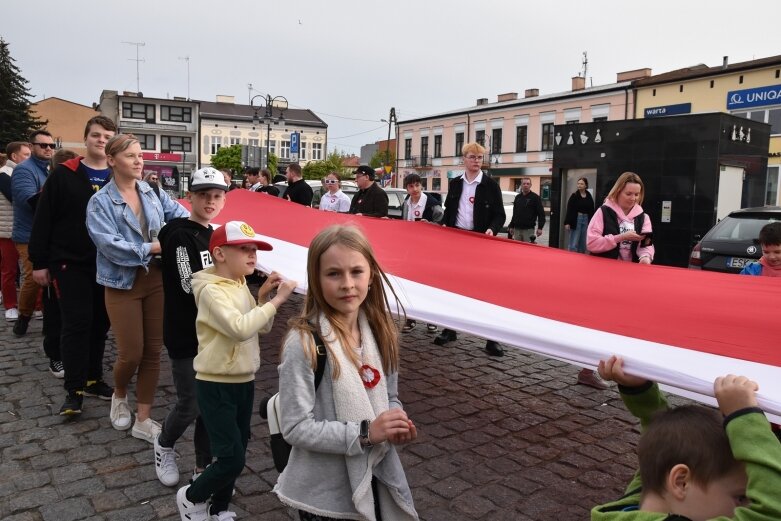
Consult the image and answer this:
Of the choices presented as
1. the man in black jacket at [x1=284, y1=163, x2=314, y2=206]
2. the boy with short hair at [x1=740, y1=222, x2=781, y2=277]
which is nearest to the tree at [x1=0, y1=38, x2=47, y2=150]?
the man in black jacket at [x1=284, y1=163, x2=314, y2=206]

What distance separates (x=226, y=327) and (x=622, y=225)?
3.56m

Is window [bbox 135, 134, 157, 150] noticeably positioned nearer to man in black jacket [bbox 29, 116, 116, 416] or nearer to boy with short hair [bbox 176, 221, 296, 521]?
man in black jacket [bbox 29, 116, 116, 416]

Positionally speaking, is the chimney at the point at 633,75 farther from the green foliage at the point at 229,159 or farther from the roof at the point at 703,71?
the green foliage at the point at 229,159

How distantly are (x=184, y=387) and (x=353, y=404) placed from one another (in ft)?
5.41

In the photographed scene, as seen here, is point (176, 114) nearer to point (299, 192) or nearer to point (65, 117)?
point (65, 117)

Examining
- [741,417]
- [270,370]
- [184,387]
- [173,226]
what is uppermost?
[173,226]

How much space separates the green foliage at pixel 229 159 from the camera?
56606 millimetres

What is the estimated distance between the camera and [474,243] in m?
4.52

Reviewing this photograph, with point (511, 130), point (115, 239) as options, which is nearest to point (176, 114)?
point (511, 130)

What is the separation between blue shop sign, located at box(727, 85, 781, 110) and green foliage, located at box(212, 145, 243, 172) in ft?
128

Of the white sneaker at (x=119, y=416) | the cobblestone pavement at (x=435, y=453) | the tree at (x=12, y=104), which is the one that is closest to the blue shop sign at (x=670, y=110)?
the cobblestone pavement at (x=435, y=453)

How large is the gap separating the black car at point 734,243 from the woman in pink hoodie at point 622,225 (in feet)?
10.0

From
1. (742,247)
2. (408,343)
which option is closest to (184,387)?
(408,343)

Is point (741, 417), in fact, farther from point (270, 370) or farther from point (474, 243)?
point (270, 370)
